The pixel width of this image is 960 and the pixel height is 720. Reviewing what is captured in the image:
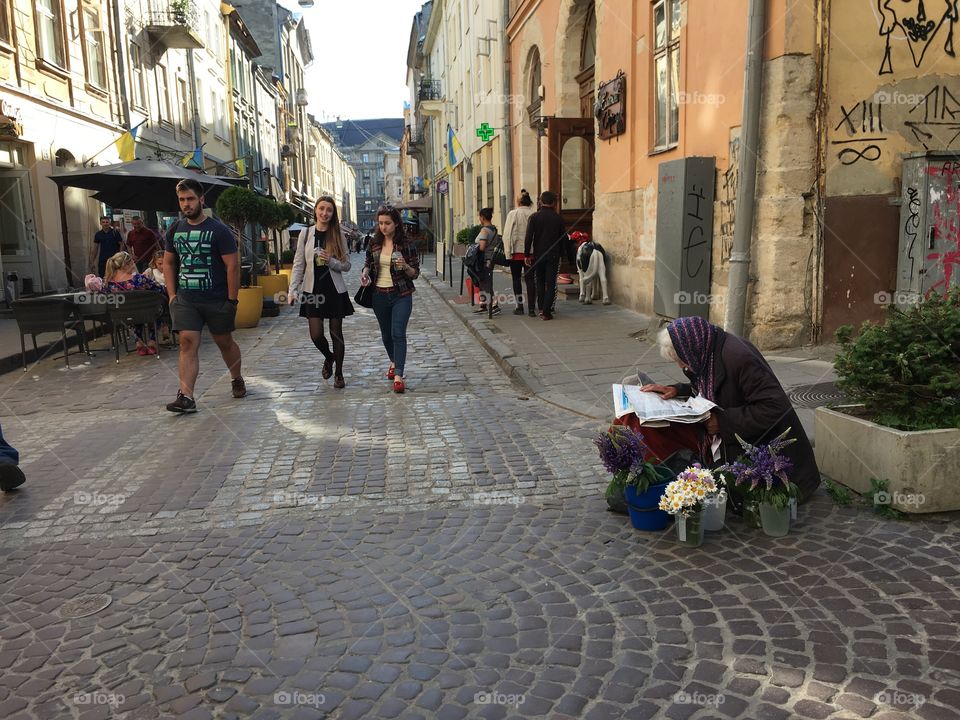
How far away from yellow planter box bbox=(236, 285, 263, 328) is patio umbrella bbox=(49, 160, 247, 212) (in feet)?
6.53

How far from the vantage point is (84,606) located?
3291mm

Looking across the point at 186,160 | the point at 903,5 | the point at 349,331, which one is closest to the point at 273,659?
the point at 903,5

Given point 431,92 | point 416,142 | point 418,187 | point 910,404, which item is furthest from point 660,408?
point 418,187

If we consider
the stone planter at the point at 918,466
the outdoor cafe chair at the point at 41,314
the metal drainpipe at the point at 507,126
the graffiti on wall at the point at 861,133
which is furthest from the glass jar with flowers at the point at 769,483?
the metal drainpipe at the point at 507,126

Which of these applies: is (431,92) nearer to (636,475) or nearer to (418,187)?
(418,187)

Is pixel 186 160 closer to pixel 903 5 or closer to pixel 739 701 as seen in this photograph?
pixel 903 5

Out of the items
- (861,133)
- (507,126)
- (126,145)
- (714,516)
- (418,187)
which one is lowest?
(714,516)

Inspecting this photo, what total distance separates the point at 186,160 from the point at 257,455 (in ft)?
56.8

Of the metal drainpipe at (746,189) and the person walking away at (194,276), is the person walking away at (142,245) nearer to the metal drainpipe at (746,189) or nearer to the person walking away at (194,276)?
the person walking away at (194,276)

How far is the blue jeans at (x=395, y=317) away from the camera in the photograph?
7.34 metres

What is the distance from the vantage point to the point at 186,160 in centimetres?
2050

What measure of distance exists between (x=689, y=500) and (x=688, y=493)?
3cm

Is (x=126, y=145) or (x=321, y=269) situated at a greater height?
(x=126, y=145)

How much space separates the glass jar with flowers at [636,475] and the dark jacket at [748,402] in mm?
430
